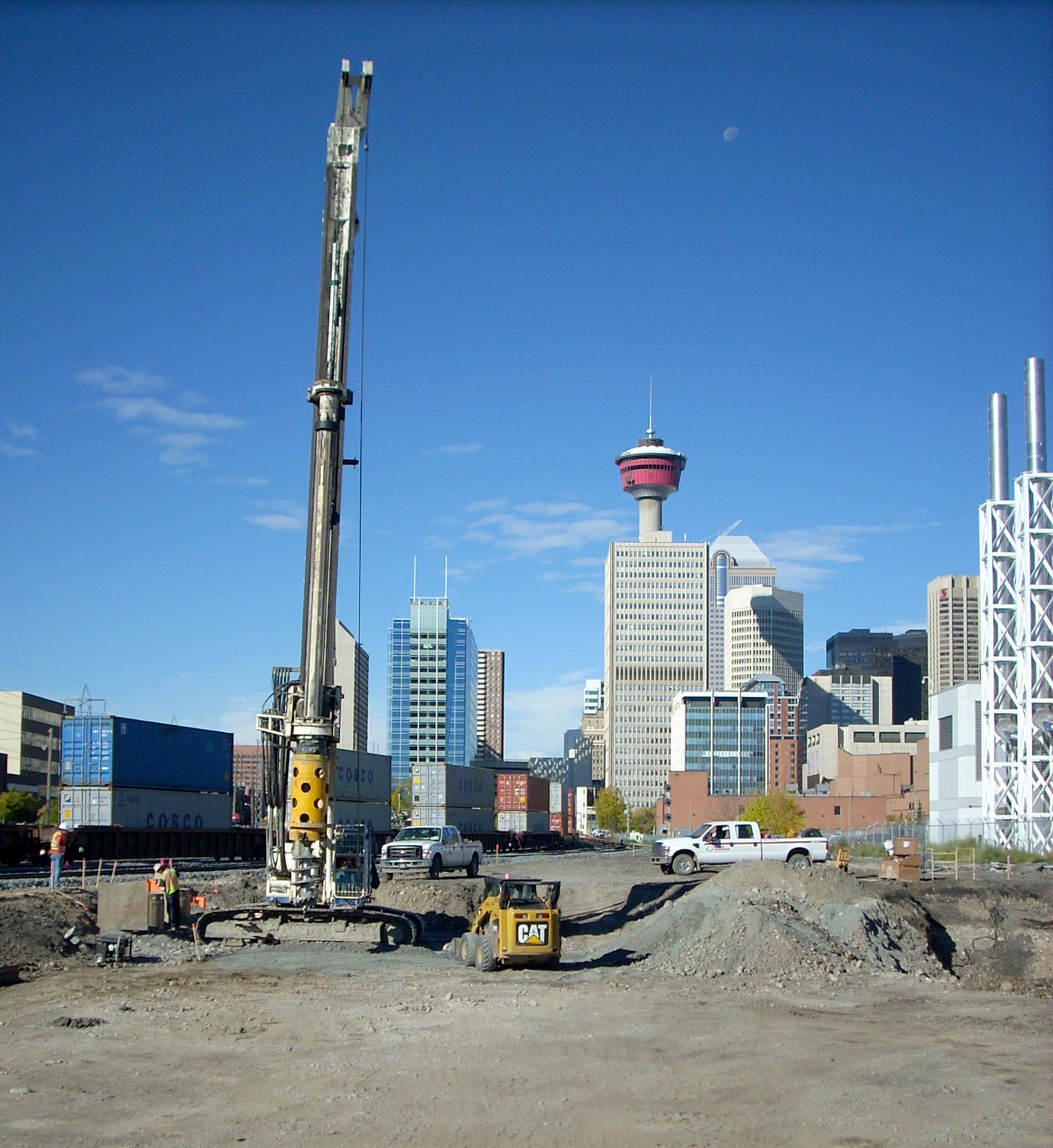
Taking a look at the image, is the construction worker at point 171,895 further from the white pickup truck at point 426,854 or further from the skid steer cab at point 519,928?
the white pickup truck at point 426,854

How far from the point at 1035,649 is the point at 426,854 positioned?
4248 cm

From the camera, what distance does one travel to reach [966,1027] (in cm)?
1766

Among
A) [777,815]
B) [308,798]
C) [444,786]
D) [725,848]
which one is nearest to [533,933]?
[308,798]

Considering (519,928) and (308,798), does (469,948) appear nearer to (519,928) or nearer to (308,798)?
(519,928)

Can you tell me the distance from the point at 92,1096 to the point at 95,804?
104 feet

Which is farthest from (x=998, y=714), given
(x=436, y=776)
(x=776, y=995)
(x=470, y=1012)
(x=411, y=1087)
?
(x=411, y=1087)

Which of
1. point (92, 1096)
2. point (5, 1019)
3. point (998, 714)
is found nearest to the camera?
point (92, 1096)

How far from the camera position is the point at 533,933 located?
21922mm

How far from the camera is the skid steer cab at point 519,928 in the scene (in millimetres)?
21891

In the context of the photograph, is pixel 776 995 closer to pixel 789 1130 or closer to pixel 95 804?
pixel 789 1130

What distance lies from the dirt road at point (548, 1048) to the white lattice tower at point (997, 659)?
1896 inches

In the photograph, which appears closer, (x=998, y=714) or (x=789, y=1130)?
(x=789, y=1130)

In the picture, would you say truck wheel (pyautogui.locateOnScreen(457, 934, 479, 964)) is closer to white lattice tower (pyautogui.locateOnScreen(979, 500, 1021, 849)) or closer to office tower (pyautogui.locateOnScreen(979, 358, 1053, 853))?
office tower (pyautogui.locateOnScreen(979, 358, 1053, 853))

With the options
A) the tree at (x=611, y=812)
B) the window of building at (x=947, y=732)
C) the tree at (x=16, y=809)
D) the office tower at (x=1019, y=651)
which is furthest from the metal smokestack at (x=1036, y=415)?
the tree at (x=611, y=812)
